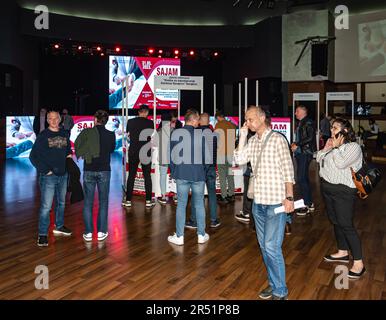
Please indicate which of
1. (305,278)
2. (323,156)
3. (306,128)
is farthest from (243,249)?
(306,128)

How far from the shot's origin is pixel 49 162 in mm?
4211

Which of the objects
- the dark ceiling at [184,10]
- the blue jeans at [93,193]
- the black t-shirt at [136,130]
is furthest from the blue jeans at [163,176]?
the dark ceiling at [184,10]

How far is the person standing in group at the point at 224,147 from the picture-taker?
602 centimetres

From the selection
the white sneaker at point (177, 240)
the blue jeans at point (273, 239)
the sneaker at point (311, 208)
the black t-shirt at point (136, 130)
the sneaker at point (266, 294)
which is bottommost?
the sneaker at point (266, 294)

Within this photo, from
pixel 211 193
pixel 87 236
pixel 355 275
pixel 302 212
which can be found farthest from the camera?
pixel 302 212

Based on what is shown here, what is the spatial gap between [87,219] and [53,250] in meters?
0.49

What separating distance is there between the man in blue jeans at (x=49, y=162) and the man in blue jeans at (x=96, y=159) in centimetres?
20

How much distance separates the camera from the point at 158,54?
14969mm

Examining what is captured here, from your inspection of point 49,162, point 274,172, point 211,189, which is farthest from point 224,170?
point 274,172

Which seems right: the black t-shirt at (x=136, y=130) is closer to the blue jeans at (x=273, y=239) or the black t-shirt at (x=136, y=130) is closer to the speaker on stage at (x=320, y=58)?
the blue jeans at (x=273, y=239)

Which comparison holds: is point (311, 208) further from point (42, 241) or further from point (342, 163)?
point (42, 241)

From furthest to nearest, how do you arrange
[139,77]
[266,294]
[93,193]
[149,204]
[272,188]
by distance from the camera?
[139,77]
[149,204]
[93,193]
[266,294]
[272,188]

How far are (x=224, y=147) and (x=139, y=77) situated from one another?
31.5ft

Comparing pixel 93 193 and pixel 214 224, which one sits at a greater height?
pixel 93 193
